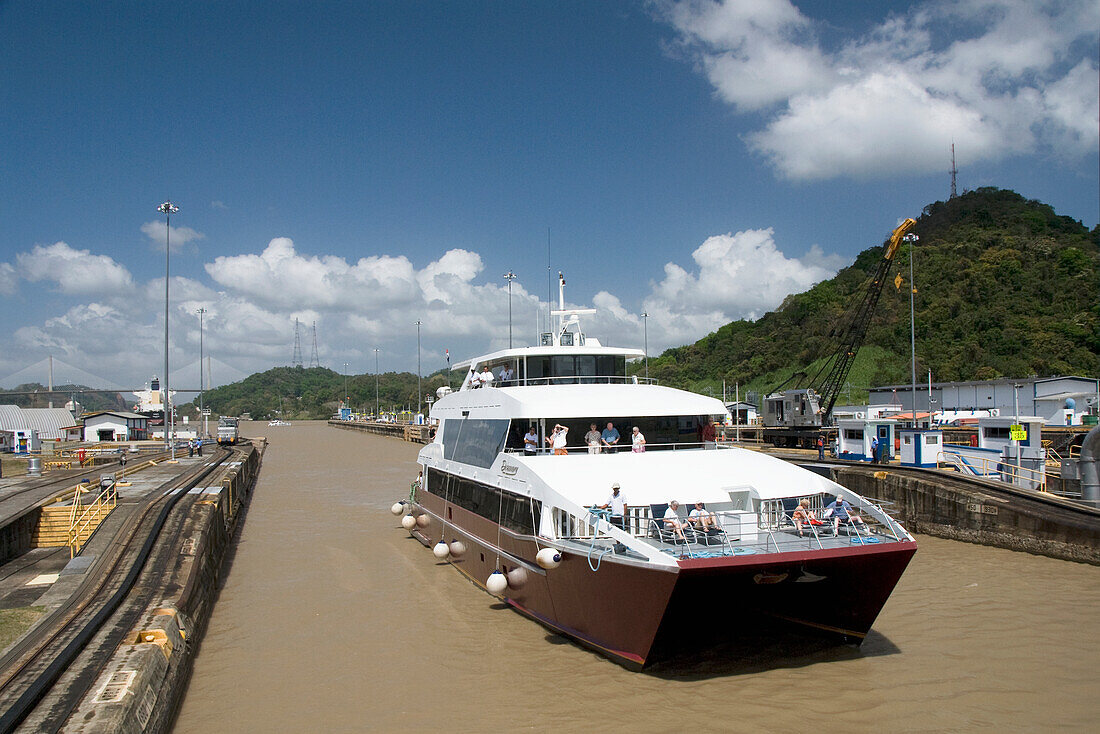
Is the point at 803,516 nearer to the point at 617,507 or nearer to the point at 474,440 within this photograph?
the point at 617,507

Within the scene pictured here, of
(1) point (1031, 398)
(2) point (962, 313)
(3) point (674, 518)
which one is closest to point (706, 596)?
(3) point (674, 518)

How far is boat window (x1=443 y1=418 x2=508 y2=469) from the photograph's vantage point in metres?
13.8

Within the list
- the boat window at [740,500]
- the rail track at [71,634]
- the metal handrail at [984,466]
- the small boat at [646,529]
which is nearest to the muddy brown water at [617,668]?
the small boat at [646,529]

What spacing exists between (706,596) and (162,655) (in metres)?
6.83

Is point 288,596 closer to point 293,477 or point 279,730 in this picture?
point 279,730

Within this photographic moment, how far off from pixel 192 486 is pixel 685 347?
78.6 m

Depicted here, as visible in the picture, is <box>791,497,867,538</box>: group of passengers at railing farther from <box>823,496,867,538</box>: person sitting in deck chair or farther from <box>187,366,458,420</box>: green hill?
<box>187,366,458,420</box>: green hill

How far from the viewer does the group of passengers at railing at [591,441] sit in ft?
42.1

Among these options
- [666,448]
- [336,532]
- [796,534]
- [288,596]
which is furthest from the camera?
[336,532]

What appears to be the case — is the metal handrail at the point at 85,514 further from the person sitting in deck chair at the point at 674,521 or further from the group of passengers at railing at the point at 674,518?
the person sitting in deck chair at the point at 674,521

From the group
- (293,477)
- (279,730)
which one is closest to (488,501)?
(279,730)

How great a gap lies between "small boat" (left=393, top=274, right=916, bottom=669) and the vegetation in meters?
31.2

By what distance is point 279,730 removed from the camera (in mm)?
8602

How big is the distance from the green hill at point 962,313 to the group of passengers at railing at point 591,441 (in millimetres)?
31763
